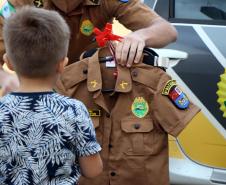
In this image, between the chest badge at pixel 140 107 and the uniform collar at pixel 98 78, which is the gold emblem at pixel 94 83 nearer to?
the uniform collar at pixel 98 78

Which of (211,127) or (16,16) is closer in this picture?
(16,16)

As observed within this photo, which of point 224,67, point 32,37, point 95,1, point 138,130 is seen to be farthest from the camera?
point 224,67

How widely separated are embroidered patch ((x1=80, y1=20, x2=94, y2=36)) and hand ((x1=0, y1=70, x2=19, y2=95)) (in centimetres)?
44

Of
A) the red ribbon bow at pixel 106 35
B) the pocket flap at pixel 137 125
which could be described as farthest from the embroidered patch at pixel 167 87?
the red ribbon bow at pixel 106 35

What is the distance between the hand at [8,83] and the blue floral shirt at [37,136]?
0.28 meters

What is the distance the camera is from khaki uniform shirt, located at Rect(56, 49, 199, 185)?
2.14m

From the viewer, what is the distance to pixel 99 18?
2.45 metres

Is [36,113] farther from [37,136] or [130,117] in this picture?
[130,117]

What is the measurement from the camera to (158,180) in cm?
219

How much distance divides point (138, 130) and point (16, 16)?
686 mm

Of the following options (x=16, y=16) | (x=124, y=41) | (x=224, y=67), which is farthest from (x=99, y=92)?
(x=224, y=67)

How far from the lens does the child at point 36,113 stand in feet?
5.41

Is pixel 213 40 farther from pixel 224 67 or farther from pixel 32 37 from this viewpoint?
pixel 32 37

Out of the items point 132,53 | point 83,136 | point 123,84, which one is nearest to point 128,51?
point 132,53
